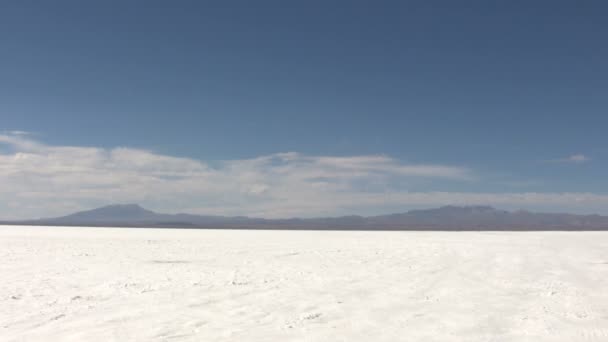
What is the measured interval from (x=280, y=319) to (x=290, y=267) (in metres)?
8.27

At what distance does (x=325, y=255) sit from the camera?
22844 millimetres

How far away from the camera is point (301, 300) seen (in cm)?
1125

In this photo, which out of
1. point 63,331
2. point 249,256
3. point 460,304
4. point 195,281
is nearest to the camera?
point 63,331

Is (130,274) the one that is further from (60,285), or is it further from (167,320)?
(167,320)

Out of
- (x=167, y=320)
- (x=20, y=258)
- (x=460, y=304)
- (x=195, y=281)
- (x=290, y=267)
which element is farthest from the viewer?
(x=20, y=258)

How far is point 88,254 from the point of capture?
22219 mm

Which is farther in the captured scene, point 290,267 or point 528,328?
point 290,267

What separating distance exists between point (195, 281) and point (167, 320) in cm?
512

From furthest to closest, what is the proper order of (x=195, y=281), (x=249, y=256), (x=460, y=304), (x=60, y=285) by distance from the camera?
(x=249, y=256) → (x=195, y=281) → (x=60, y=285) → (x=460, y=304)

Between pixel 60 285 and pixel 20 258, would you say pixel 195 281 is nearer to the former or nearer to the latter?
pixel 60 285

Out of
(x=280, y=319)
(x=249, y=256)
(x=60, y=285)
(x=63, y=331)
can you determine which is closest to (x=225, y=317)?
(x=280, y=319)

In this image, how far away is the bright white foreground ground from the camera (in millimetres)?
8328

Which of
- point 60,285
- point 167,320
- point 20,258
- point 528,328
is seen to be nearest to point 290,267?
point 60,285

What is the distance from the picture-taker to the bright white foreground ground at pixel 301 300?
8.33 meters
